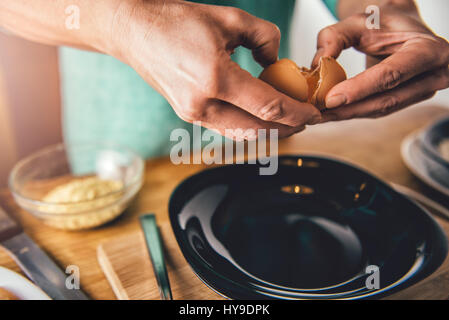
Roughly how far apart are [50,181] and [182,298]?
0.43m

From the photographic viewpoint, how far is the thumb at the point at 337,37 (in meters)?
0.47

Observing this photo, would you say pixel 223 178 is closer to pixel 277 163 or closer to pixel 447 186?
pixel 277 163

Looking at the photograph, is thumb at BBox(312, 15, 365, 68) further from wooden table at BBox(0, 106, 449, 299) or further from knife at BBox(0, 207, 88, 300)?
knife at BBox(0, 207, 88, 300)

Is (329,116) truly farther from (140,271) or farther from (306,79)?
(140,271)

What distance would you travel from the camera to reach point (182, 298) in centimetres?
45

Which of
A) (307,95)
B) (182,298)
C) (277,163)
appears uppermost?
(307,95)

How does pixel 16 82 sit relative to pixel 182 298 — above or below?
above

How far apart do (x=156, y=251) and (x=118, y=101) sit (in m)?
0.55

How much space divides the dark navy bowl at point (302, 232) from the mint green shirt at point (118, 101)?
1.28ft

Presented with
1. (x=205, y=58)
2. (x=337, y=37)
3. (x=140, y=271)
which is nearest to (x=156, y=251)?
(x=140, y=271)

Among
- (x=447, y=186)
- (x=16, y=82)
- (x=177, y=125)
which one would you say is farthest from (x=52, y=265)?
(x=16, y=82)

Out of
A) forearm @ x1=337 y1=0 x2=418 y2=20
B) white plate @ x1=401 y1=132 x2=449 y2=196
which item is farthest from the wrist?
white plate @ x1=401 y1=132 x2=449 y2=196

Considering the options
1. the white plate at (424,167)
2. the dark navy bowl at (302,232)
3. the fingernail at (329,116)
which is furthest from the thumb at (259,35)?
the white plate at (424,167)

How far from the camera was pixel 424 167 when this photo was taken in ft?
2.35
